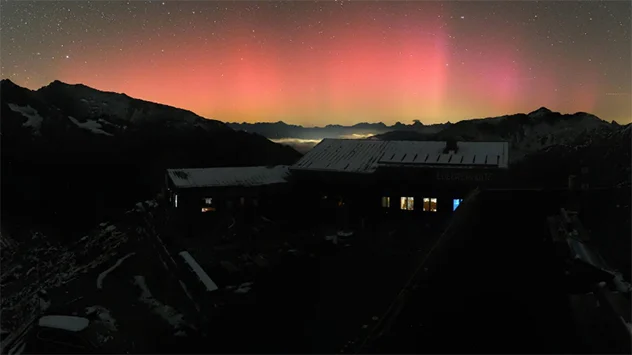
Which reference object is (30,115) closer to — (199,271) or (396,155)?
(396,155)

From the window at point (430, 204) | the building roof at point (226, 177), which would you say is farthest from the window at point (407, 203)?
the building roof at point (226, 177)

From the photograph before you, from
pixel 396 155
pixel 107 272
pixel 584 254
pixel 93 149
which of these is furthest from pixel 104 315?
pixel 93 149

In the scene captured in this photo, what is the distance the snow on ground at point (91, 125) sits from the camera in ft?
261

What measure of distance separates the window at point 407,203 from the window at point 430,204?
80cm

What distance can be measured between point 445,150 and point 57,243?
1460 inches

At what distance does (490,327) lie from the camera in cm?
470

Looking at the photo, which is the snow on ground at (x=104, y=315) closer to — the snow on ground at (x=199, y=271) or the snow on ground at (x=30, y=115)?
the snow on ground at (x=199, y=271)

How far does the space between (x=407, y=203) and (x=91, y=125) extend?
76857 mm

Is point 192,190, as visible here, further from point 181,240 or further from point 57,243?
point 57,243

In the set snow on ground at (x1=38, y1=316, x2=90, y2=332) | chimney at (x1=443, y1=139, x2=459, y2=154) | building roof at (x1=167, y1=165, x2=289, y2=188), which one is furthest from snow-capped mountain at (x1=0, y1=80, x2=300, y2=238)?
chimney at (x1=443, y1=139, x2=459, y2=154)

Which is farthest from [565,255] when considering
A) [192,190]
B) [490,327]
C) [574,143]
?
[574,143]

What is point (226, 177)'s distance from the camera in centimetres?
3238

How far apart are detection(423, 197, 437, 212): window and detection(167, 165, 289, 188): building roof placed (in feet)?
38.8

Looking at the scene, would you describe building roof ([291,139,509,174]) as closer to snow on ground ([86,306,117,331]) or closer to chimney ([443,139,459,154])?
chimney ([443,139,459,154])
